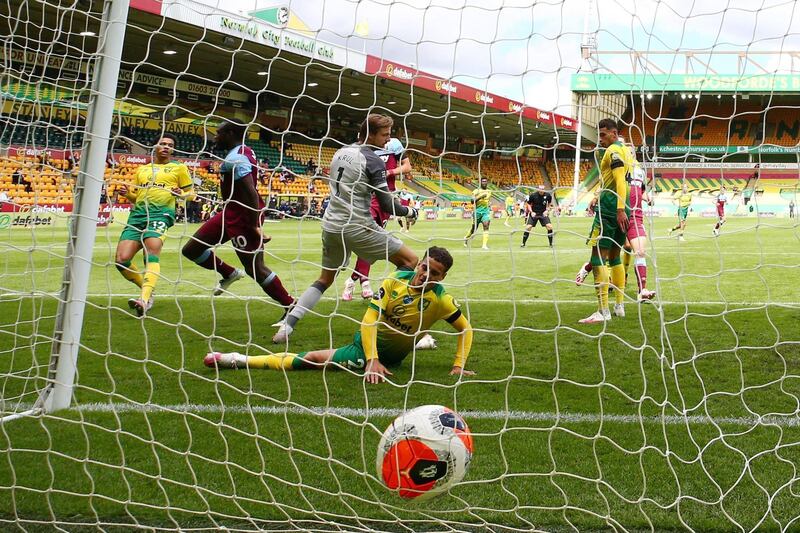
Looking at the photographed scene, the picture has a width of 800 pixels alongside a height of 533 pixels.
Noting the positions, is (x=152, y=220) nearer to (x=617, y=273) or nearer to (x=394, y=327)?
(x=394, y=327)

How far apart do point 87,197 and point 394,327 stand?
177cm

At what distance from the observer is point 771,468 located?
2.90 metres

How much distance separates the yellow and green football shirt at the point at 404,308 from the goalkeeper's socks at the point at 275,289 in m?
1.65

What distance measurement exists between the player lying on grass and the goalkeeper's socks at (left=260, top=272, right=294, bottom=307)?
51.3 inches

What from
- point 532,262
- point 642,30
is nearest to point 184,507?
point 642,30

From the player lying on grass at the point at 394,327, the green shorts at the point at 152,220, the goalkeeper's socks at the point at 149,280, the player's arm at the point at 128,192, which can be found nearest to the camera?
the player lying on grass at the point at 394,327

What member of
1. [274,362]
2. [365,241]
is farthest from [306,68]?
[274,362]

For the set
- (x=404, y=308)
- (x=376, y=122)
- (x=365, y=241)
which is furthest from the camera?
(x=365, y=241)

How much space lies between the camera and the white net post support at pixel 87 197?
3445 mm

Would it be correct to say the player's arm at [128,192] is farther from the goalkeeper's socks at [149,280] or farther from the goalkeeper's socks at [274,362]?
the goalkeeper's socks at [274,362]

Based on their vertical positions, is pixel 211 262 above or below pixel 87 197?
below

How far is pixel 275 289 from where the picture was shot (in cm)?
580

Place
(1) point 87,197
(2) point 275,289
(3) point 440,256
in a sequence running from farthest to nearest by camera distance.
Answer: (2) point 275,289, (3) point 440,256, (1) point 87,197

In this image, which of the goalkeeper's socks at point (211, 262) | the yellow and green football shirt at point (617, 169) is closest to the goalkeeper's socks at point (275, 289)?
the goalkeeper's socks at point (211, 262)
